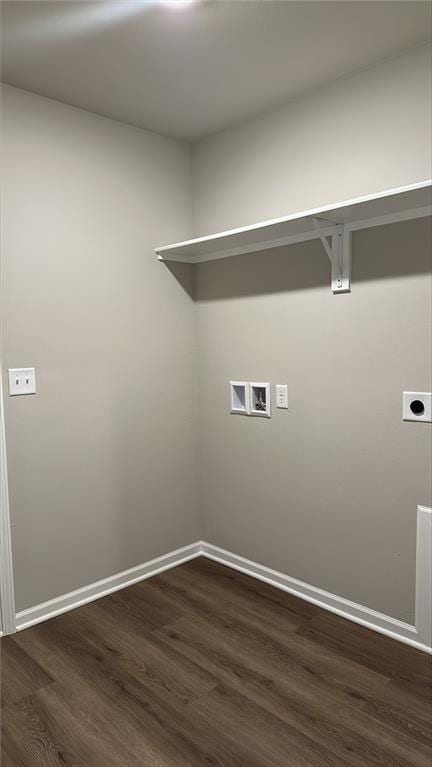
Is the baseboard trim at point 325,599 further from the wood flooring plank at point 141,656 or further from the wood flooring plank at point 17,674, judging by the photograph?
the wood flooring plank at point 17,674

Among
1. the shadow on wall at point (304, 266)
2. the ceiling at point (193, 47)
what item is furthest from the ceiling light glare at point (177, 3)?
the shadow on wall at point (304, 266)

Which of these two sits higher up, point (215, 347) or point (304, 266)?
point (304, 266)

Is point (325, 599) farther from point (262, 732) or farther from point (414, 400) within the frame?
point (414, 400)

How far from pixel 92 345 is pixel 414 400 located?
158 centimetres

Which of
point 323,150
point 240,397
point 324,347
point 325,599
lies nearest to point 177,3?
point 323,150

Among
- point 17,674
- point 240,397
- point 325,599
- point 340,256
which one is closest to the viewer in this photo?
point 17,674

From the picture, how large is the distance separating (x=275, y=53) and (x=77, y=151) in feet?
3.47

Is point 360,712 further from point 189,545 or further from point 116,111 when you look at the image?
point 116,111

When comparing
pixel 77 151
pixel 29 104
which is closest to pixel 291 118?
pixel 77 151

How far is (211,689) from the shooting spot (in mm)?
2012

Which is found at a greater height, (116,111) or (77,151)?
(116,111)

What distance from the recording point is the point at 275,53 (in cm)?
205

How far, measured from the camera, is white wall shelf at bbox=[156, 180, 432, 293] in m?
1.94

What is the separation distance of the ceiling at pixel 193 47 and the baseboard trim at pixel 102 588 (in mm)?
2433
